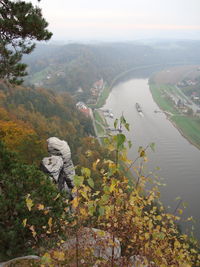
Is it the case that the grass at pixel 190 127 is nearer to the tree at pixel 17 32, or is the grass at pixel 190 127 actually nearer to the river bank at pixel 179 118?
the river bank at pixel 179 118

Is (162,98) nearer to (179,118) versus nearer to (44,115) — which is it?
(179,118)

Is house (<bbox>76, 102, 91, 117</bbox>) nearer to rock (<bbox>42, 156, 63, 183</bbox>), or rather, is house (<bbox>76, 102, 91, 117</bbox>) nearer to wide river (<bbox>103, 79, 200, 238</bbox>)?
wide river (<bbox>103, 79, 200, 238</bbox>)

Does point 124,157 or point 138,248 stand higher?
point 124,157

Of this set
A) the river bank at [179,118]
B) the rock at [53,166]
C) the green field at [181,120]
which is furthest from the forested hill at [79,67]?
the rock at [53,166]

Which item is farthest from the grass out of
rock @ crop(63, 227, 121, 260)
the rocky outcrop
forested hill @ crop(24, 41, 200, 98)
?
rock @ crop(63, 227, 121, 260)

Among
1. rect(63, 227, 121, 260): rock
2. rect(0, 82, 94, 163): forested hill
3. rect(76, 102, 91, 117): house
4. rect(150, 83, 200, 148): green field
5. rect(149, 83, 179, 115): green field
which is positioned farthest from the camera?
rect(149, 83, 179, 115): green field

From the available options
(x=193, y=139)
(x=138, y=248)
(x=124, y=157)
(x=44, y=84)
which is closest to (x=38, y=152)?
(x=138, y=248)

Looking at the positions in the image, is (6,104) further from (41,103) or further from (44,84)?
(44,84)
